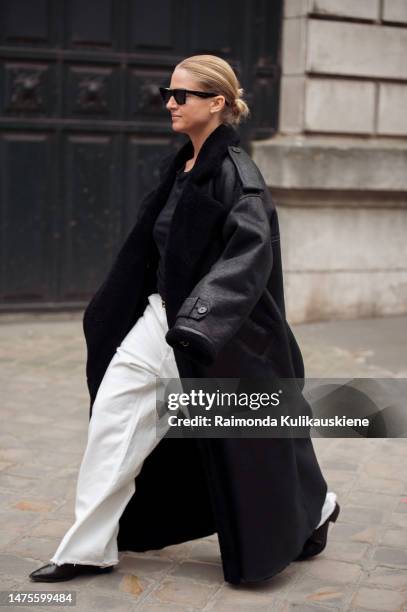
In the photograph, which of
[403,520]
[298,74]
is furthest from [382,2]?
[403,520]

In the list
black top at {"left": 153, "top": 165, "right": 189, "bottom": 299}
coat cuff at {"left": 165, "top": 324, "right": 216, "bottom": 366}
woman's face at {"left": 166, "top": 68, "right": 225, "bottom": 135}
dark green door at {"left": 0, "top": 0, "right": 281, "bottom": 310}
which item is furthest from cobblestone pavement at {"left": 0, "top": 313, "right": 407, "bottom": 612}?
woman's face at {"left": 166, "top": 68, "right": 225, "bottom": 135}

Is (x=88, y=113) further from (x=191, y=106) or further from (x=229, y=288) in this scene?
(x=229, y=288)

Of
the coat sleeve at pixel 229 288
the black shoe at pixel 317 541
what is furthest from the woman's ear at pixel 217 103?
the black shoe at pixel 317 541

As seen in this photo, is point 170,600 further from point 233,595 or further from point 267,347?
point 267,347

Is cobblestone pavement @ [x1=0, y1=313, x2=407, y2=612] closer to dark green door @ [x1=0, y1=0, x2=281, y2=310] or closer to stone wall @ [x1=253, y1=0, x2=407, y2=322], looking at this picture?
dark green door @ [x1=0, y1=0, x2=281, y2=310]

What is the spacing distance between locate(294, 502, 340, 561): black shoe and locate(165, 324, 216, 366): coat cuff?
1.03 m

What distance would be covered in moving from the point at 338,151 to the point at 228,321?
563 cm

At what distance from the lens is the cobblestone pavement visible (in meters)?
4.00

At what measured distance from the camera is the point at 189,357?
148 inches

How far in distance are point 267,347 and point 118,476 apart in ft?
2.20

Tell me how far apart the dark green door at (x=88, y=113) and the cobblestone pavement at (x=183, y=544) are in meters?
1.22

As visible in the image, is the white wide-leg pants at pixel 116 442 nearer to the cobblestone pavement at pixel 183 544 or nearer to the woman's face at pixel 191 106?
the cobblestone pavement at pixel 183 544

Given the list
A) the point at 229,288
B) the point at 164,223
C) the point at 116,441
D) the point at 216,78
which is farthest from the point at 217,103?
the point at 116,441

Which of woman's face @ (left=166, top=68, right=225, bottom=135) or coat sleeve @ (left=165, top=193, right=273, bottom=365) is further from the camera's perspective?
woman's face @ (left=166, top=68, right=225, bottom=135)
